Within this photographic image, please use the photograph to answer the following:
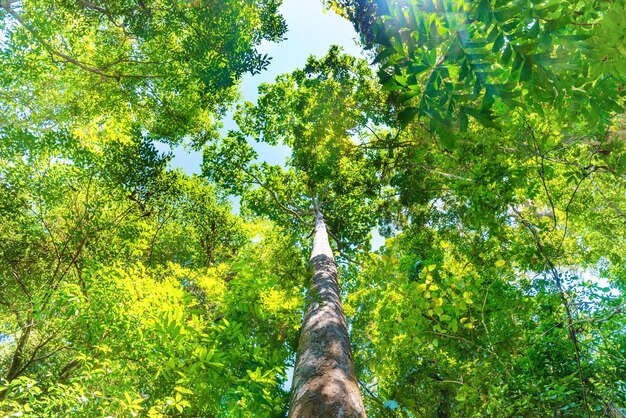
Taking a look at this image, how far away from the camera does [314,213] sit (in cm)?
1250

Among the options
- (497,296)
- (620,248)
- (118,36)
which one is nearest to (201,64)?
(118,36)

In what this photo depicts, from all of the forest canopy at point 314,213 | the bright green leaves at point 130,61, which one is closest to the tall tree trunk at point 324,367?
the forest canopy at point 314,213

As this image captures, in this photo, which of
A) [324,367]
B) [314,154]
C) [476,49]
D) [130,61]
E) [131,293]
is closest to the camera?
[476,49]

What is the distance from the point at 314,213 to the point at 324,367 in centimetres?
948

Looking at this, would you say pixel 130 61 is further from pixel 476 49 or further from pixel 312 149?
pixel 476 49

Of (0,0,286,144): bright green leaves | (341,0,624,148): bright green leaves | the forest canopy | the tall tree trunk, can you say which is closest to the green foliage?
the forest canopy

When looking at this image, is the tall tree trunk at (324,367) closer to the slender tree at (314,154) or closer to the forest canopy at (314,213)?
the forest canopy at (314,213)

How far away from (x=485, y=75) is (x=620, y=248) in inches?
621

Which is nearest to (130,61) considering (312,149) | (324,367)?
(312,149)

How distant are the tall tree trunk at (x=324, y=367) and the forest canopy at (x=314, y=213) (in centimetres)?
3

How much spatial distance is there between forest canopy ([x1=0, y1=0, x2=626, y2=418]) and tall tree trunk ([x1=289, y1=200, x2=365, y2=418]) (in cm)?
3

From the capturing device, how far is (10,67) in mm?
8523

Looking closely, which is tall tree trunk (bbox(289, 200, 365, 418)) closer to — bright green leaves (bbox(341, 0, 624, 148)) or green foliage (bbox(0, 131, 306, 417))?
green foliage (bbox(0, 131, 306, 417))

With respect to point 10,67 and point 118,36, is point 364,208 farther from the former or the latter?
point 10,67
